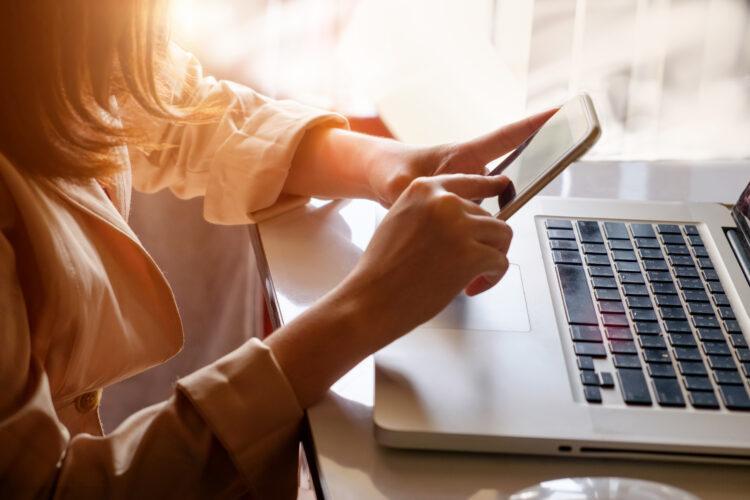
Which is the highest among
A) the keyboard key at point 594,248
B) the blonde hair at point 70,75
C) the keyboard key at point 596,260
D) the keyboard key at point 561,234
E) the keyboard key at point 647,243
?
the blonde hair at point 70,75

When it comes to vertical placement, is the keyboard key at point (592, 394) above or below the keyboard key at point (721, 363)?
above

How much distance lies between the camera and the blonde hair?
0.67 meters

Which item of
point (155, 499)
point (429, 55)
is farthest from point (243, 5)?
point (155, 499)

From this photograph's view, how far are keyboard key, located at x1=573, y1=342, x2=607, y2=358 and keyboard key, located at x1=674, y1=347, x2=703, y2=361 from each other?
51mm

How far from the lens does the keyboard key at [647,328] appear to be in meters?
0.68

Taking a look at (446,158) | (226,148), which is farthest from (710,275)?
(226,148)

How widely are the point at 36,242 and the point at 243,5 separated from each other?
74 cm

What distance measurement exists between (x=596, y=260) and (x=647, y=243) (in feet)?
0.21

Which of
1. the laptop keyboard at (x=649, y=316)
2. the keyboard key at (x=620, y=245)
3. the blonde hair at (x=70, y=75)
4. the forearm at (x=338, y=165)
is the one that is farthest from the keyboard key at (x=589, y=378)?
the blonde hair at (x=70, y=75)

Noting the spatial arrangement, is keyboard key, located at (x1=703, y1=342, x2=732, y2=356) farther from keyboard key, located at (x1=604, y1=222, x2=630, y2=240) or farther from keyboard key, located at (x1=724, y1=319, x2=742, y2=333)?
keyboard key, located at (x1=604, y1=222, x2=630, y2=240)

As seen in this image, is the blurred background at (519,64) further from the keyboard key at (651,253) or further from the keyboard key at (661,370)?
the keyboard key at (661,370)

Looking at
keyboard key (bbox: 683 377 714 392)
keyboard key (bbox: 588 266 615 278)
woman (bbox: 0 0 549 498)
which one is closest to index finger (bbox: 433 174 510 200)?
woman (bbox: 0 0 549 498)

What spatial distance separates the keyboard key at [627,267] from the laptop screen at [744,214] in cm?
11

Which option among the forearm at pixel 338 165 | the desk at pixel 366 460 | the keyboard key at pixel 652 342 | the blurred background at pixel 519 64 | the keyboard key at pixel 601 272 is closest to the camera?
the desk at pixel 366 460
